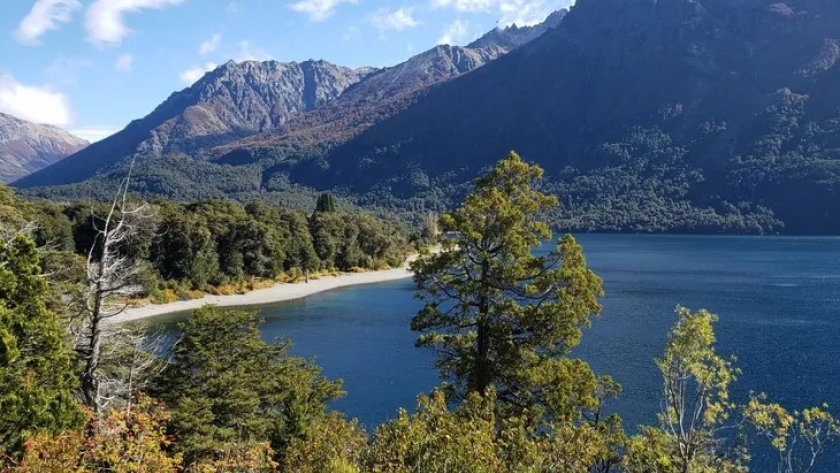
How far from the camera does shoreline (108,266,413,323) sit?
235 feet

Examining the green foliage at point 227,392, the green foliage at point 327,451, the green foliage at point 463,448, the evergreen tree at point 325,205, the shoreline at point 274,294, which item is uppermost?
the evergreen tree at point 325,205

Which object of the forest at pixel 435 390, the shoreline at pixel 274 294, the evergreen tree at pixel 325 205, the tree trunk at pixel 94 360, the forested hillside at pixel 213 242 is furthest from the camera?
the evergreen tree at pixel 325 205

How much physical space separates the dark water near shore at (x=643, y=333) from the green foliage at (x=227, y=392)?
1055 centimetres

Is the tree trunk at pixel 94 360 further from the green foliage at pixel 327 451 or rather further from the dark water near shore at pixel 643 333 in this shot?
the dark water near shore at pixel 643 333

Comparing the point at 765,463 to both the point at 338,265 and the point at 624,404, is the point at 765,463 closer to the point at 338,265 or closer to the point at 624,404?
the point at 624,404

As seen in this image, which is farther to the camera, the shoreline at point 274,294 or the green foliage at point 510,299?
the shoreline at point 274,294

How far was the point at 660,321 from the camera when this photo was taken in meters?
64.1

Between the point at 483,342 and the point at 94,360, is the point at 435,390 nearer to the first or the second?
the point at 483,342

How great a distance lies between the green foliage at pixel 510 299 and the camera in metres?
15.6

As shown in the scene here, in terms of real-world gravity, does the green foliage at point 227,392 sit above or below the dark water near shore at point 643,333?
above

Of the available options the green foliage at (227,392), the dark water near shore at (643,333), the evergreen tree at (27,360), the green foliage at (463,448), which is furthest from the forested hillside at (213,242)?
the green foliage at (463,448)

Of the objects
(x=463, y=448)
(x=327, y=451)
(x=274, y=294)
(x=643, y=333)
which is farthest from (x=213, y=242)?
(x=463, y=448)

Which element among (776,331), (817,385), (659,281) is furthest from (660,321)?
(659,281)

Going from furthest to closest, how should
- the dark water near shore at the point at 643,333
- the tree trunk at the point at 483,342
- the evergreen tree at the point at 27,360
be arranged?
1. the dark water near shore at the point at 643,333
2. the tree trunk at the point at 483,342
3. the evergreen tree at the point at 27,360
